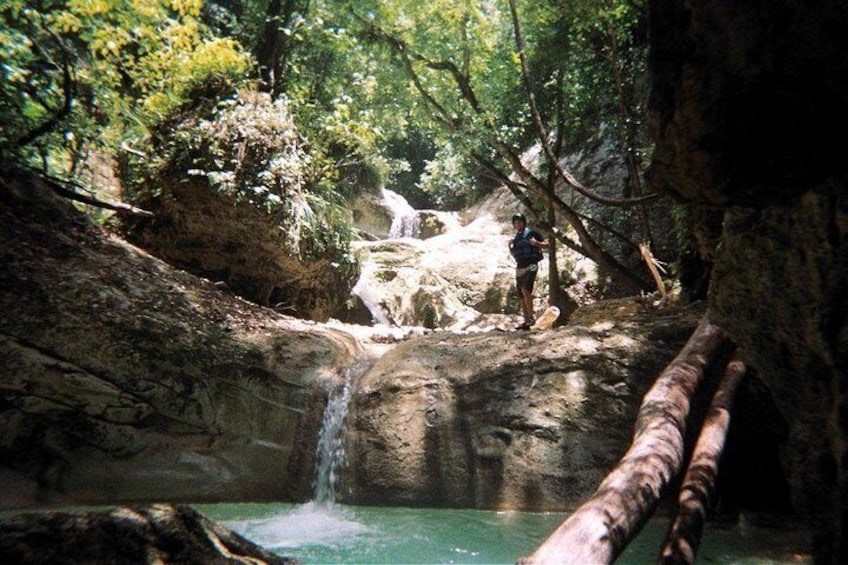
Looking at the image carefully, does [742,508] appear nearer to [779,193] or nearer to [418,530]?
[418,530]

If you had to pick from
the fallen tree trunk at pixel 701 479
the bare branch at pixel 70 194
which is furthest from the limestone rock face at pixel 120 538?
the bare branch at pixel 70 194

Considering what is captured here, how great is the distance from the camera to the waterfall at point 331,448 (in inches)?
206

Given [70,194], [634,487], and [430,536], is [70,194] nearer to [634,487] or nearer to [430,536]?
[430,536]

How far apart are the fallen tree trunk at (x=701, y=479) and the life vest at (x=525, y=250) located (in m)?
4.31

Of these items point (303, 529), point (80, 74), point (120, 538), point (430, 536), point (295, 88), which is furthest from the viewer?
point (295, 88)

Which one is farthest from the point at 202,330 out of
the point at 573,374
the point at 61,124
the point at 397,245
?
the point at 397,245

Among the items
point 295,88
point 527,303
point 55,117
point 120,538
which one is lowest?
point 120,538

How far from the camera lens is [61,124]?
6.00 metres

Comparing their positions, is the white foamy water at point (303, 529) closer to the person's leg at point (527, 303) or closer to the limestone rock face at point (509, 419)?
the limestone rock face at point (509, 419)

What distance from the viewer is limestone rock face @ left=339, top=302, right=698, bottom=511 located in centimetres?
480

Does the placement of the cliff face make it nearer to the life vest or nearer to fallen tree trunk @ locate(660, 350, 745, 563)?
fallen tree trunk @ locate(660, 350, 745, 563)

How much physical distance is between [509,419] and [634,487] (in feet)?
8.58

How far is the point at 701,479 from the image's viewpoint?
3092mm

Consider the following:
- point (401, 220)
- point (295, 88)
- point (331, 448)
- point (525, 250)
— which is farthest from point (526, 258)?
point (401, 220)
